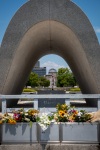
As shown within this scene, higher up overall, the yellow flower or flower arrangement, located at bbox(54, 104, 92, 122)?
the yellow flower

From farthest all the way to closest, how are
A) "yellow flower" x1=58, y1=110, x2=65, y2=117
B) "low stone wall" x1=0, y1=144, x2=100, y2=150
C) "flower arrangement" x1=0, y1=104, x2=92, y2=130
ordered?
"yellow flower" x1=58, y1=110, x2=65, y2=117
"flower arrangement" x1=0, y1=104, x2=92, y2=130
"low stone wall" x1=0, y1=144, x2=100, y2=150

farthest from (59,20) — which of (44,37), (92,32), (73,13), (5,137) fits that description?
(5,137)

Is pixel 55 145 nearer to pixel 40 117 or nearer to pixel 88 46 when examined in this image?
pixel 40 117

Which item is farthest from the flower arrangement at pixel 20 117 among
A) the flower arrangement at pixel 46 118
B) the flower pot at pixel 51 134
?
the flower pot at pixel 51 134

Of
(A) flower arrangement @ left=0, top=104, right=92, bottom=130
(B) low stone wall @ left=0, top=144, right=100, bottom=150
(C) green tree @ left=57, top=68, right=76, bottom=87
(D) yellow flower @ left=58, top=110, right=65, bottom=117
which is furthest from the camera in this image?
(C) green tree @ left=57, top=68, right=76, bottom=87

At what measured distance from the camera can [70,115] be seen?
5.95 m

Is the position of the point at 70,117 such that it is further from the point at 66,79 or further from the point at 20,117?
the point at 66,79

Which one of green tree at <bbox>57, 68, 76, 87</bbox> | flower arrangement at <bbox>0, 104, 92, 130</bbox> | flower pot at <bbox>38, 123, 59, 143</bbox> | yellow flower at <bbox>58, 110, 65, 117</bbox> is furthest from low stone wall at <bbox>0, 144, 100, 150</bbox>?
green tree at <bbox>57, 68, 76, 87</bbox>

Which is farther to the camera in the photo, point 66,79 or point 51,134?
point 66,79

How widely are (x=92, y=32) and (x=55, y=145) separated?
595 centimetres

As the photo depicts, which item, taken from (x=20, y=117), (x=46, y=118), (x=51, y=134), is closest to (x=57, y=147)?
(x=51, y=134)

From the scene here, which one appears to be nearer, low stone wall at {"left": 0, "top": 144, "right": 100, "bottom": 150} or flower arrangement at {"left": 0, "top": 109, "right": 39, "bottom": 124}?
low stone wall at {"left": 0, "top": 144, "right": 100, "bottom": 150}

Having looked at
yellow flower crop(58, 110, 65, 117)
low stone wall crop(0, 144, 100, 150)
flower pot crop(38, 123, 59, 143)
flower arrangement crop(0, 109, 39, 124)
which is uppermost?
yellow flower crop(58, 110, 65, 117)

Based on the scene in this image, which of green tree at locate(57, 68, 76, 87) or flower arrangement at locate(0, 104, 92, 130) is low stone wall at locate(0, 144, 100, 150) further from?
green tree at locate(57, 68, 76, 87)
